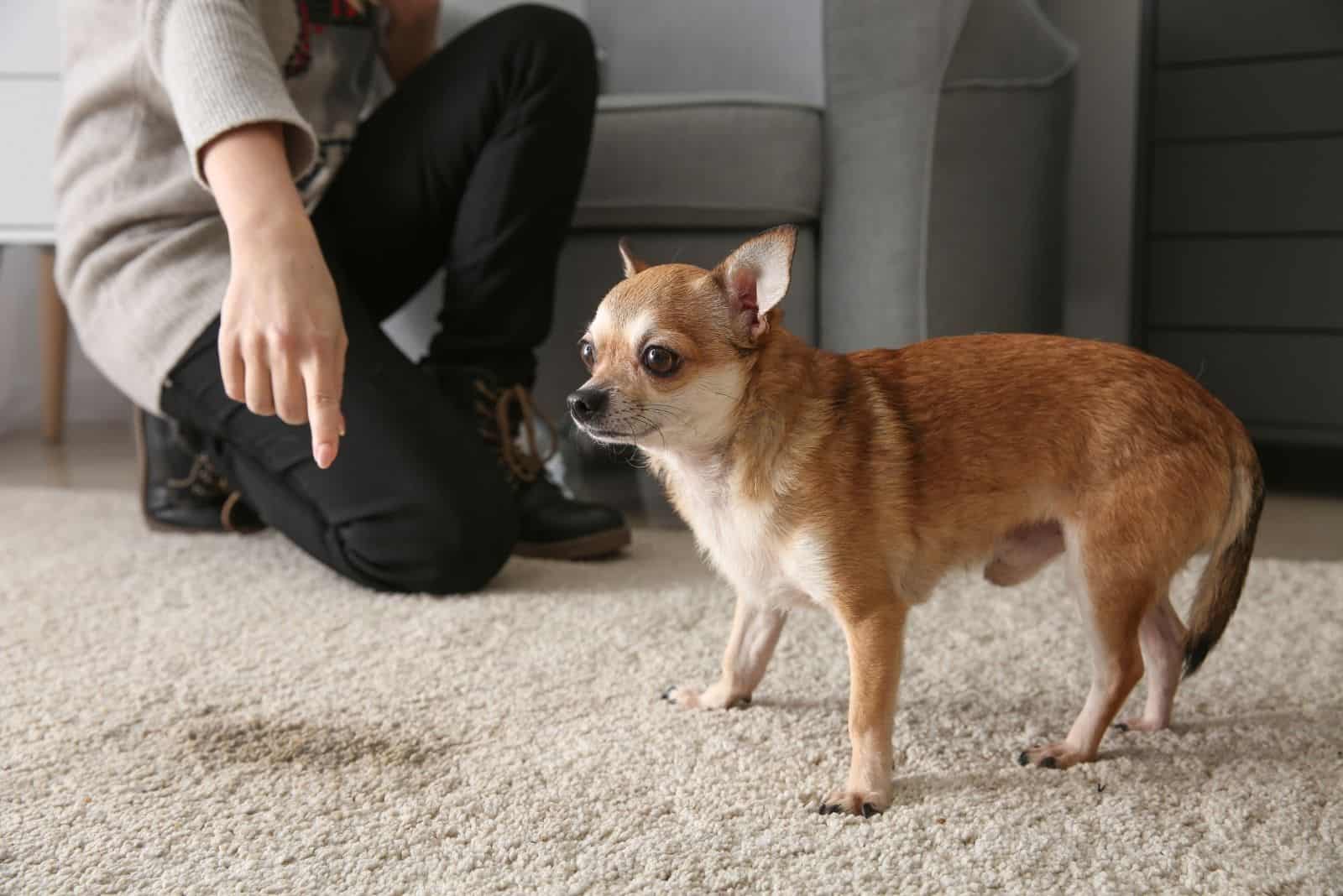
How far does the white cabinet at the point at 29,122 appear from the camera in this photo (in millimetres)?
2424

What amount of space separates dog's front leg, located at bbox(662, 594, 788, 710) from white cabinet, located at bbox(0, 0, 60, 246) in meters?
1.88

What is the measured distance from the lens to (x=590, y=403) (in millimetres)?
1001

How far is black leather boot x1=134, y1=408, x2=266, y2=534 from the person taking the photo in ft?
6.36

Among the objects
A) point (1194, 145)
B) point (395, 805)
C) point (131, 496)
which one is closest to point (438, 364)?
point (131, 496)

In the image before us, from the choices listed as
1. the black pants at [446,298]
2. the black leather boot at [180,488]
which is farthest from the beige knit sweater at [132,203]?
the black leather boot at [180,488]

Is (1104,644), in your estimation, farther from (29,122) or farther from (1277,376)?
(29,122)

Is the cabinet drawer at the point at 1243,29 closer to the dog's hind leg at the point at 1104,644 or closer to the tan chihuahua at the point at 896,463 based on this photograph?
the tan chihuahua at the point at 896,463

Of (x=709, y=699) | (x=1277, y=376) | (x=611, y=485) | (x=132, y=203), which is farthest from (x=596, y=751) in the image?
(x=1277, y=376)

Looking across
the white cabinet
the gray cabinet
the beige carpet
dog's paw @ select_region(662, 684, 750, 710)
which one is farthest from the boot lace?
the gray cabinet

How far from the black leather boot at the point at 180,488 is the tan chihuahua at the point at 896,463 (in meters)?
1.09

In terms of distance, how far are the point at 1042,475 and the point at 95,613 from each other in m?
1.18

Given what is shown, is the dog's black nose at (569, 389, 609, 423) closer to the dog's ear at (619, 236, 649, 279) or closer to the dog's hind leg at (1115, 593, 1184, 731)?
the dog's ear at (619, 236, 649, 279)

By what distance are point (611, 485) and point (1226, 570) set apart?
1420 mm

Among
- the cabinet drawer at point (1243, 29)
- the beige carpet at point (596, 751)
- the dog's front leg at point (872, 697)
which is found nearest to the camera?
the beige carpet at point (596, 751)
